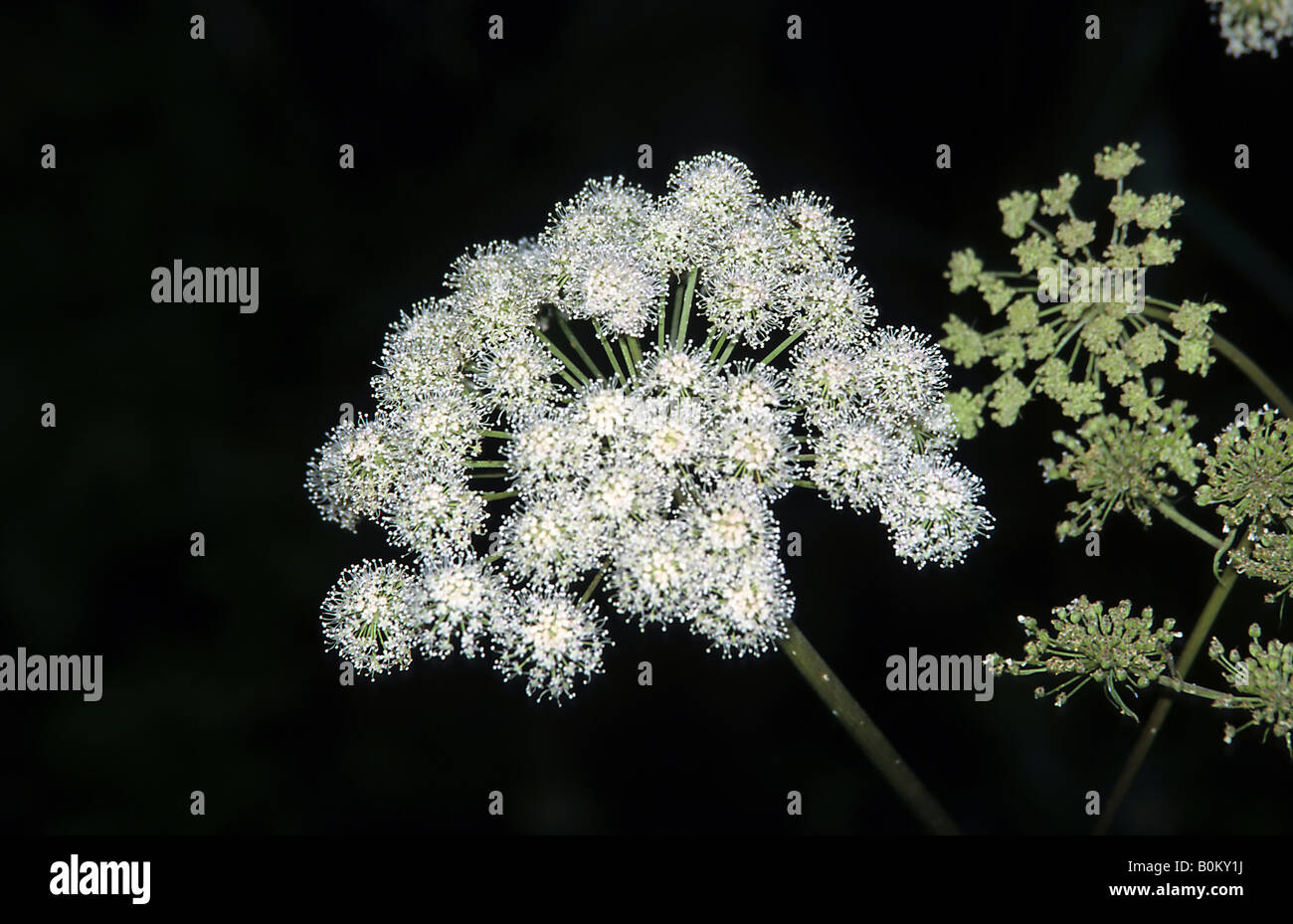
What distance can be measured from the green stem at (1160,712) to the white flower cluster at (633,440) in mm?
660

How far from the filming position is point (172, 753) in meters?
3.74

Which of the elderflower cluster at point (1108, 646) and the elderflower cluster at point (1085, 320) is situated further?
the elderflower cluster at point (1085, 320)

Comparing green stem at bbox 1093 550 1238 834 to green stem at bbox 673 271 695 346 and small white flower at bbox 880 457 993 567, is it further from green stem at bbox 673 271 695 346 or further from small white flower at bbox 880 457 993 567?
green stem at bbox 673 271 695 346

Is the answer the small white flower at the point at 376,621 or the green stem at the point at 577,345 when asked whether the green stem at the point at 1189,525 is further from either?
the small white flower at the point at 376,621

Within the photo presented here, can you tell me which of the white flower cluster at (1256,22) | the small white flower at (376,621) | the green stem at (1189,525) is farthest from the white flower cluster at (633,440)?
the white flower cluster at (1256,22)

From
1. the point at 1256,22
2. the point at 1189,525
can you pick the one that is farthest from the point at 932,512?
the point at 1256,22

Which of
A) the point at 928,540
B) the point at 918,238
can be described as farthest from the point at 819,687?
the point at 918,238

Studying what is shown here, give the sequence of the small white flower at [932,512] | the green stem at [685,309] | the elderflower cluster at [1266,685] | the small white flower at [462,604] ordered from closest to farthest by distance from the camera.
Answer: the elderflower cluster at [1266,685], the small white flower at [462,604], the small white flower at [932,512], the green stem at [685,309]

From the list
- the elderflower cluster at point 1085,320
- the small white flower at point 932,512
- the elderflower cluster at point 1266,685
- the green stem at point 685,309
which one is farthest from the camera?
the elderflower cluster at point 1085,320

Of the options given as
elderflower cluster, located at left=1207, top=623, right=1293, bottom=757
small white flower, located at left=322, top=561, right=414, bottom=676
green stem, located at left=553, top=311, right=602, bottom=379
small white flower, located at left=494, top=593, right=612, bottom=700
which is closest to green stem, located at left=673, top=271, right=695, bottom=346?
green stem, located at left=553, top=311, right=602, bottom=379

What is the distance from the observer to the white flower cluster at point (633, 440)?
229 centimetres

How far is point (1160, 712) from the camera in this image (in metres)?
2.53

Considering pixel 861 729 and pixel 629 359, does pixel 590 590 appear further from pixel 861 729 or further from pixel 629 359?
pixel 861 729

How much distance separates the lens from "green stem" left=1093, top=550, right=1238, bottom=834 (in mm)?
2443
